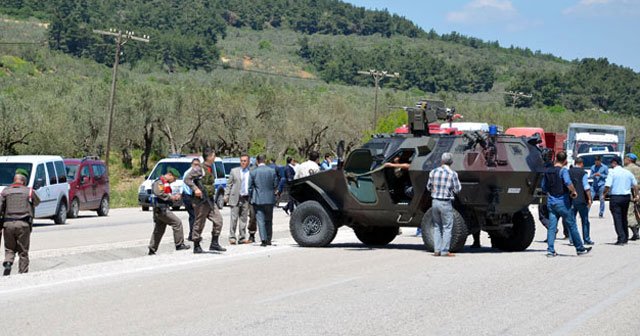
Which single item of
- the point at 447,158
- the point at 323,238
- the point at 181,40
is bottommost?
the point at 323,238

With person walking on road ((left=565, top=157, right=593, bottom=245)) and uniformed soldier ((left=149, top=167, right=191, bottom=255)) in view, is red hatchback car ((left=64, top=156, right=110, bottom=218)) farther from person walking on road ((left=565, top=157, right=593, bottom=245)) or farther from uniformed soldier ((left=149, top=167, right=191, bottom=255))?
person walking on road ((left=565, top=157, right=593, bottom=245))

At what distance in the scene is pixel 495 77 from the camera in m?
182

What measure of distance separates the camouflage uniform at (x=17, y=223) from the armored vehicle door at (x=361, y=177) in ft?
20.2

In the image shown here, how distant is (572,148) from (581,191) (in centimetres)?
3375

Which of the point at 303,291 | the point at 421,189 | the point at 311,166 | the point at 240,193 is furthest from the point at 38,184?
the point at 303,291

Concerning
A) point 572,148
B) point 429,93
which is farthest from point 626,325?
point 429,93

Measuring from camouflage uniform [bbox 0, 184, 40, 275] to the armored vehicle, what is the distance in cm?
555

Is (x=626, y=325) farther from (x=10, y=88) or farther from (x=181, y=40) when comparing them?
(x=181, y=40)

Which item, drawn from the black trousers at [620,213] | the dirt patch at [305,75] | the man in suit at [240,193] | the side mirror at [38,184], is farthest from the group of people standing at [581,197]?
the dirt patch at [305,75]

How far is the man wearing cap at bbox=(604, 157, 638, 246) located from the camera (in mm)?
21781

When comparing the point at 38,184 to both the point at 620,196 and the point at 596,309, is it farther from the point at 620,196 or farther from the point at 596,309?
the point at 596,309

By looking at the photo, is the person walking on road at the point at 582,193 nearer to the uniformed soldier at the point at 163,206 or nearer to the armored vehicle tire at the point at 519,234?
the armored vehicle tire at the point at 519,234

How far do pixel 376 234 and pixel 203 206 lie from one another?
4018mm

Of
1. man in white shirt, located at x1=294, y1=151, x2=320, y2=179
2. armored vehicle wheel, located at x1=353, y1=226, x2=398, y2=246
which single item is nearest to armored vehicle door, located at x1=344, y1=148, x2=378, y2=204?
armored vehicle wheel, located at x1=353, y1=226, x2=398, y2=246
